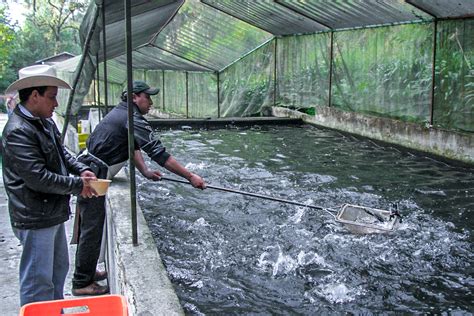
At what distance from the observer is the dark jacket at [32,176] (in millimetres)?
3133

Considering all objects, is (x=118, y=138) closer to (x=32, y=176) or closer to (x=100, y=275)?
(x=100, y=275)

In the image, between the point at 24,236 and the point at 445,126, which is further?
the point at 445,126

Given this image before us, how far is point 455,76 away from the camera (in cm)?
1009

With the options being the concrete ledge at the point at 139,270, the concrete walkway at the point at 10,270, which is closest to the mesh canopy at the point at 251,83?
the concrete walkway at the point at 10,270

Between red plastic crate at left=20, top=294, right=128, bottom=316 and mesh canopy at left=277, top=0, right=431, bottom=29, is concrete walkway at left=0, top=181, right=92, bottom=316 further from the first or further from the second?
mesh canopy at left=277, top=0, right=431, bottom=29

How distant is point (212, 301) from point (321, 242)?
1656 mm

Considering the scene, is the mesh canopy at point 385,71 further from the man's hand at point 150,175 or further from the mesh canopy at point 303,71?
the man's hand at point 150,175

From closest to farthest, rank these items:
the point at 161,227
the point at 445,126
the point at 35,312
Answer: the point at 35,312 → the point at 161,227 → the point at 445,126

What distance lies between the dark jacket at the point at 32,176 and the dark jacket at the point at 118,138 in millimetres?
1261

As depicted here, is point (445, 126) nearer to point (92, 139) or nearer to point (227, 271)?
point (227, 271)

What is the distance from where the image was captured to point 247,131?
14445 millimetres

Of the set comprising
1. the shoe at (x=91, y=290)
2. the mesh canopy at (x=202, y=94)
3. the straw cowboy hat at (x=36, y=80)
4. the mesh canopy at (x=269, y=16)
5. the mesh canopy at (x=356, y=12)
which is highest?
the mesh canopy at (x=269, y=16)

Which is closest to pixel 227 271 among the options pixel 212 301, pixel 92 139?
pixel 212 301

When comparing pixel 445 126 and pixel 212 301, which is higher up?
pixel 445 126
